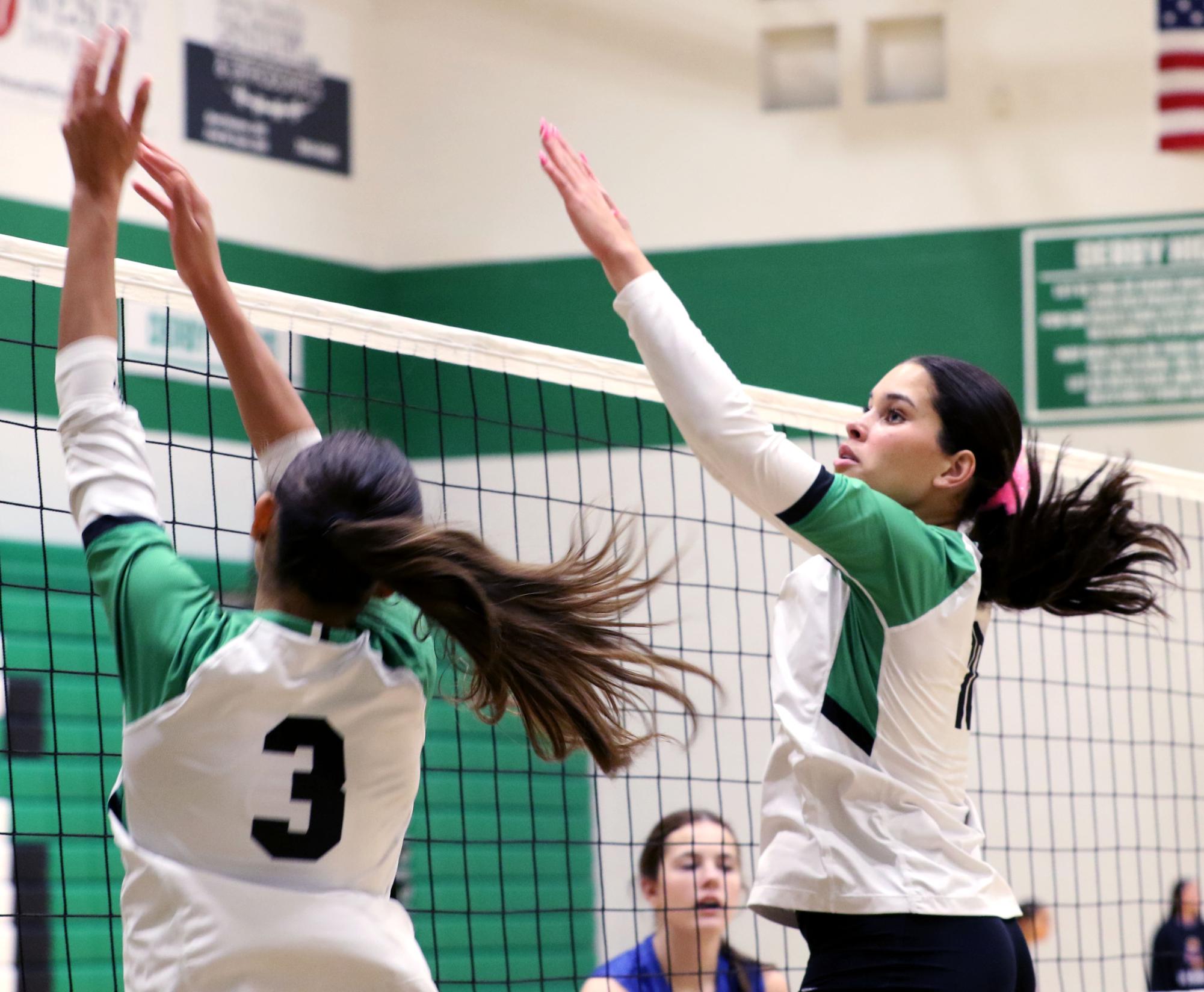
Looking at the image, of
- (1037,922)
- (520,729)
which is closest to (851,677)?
(520,729)

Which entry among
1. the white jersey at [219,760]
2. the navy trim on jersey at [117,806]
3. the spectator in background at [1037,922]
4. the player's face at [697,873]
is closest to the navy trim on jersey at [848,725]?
the white jersey at [219,760]

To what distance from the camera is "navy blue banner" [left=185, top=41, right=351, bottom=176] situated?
7883 mm

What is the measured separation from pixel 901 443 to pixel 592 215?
623 millimetres

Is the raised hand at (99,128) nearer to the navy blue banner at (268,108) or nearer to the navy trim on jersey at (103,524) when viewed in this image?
the navy trim on jersey at (103,524)

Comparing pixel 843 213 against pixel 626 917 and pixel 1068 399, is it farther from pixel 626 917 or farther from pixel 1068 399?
pixel 626 917

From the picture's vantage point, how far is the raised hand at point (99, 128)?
1866 millimetres

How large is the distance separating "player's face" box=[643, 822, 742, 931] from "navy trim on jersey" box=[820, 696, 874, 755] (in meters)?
1.88

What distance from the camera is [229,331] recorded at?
233 cm

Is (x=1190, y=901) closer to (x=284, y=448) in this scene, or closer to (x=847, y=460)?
(x=847, y=460)

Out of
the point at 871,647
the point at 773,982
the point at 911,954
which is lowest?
the point at 773,982

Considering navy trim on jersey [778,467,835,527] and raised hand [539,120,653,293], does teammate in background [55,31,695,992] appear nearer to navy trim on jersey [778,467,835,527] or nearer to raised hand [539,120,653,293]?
navy trim on jersey [778,467,835,527]

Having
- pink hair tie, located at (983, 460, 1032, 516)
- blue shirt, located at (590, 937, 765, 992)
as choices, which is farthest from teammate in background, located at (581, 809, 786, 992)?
pink hair tie, located at (983, 460, 1032, 516)

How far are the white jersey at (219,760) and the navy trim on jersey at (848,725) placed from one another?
31.6 inches

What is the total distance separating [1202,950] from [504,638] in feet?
18.8
